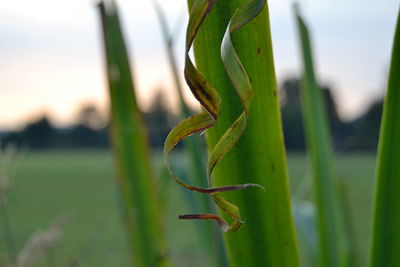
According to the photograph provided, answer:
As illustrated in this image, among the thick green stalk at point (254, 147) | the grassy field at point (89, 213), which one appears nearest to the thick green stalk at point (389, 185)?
the thick green stalk at point (254, 147)

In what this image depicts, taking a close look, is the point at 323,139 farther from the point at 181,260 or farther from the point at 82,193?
the point at 82,193

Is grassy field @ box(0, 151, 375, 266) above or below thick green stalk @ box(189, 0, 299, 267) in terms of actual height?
below

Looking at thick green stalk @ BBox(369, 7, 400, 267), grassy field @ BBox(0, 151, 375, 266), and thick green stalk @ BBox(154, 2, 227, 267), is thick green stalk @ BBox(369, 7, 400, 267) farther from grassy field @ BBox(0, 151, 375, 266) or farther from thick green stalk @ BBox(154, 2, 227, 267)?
grassy field @ BBox(0, 151, 375, 266)

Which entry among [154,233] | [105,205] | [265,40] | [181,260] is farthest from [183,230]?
[265,40]

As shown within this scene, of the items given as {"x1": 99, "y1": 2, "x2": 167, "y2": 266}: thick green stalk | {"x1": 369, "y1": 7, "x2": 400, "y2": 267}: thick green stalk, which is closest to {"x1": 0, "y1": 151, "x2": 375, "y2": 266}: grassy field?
{"x1": 99, "y1": 2, "x2": 167, "y2": 266}: thick green stalk


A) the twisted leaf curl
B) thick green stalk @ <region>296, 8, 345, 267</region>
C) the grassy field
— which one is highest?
the twisted leaf curl

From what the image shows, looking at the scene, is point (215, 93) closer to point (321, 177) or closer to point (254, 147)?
point (254, 147)
